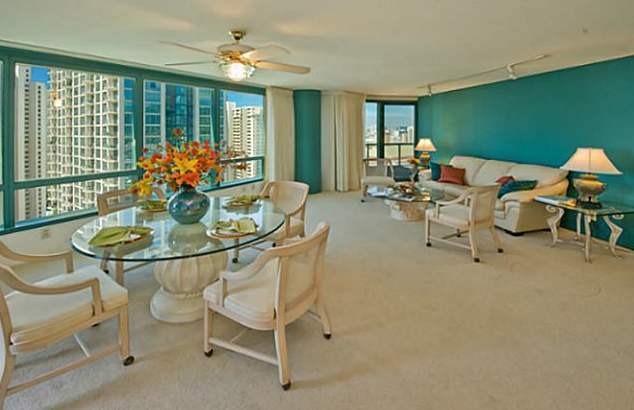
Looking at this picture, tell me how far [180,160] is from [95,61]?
10.0 feet

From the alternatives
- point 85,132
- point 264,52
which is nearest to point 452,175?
point 264,52

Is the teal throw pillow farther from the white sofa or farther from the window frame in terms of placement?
the window frame

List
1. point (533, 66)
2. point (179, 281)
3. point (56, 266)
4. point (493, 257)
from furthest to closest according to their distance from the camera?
1. point (533, 66)
2. point (493, 257)
3. point (56, 266)
4. point (179, 281)

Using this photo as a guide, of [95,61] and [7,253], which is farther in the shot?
[95,61]

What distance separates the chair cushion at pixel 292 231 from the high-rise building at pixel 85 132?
9.33 ft

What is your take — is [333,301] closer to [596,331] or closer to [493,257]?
[596,331]

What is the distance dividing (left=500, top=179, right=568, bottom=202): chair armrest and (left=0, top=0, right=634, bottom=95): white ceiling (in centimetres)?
157

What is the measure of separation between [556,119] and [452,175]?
1.79m

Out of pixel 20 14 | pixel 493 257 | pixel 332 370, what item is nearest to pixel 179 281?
pixel 332 370

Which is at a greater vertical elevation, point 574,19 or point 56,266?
point 574,19

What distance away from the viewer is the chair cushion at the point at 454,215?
4.02m

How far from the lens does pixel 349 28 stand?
10.7 ft

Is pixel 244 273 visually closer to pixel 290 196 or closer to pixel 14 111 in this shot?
pixel 290 196

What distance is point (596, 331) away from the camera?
2.51 m
